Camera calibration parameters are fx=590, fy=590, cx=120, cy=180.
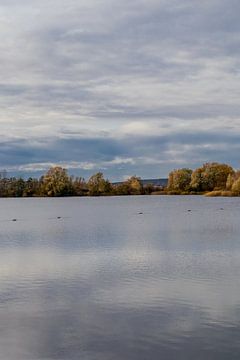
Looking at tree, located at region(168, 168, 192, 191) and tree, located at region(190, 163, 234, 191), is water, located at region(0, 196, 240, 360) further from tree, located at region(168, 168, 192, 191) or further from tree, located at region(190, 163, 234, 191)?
tree, located at region(168, 168, 192, 191)

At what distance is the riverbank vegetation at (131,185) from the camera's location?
11994 centimetres

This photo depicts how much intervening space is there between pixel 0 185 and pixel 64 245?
13270 cm

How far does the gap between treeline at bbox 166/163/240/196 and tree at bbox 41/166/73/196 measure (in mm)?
23400

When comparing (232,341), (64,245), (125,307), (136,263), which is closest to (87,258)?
(136,263)

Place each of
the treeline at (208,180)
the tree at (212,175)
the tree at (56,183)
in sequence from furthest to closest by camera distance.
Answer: the tree at (56,183), the tree at (212,175), the treeline at (208,180)

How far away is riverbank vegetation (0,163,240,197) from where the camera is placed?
393 feet

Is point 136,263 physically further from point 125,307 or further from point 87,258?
point 125,307

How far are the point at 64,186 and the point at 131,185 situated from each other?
2236 centimetres

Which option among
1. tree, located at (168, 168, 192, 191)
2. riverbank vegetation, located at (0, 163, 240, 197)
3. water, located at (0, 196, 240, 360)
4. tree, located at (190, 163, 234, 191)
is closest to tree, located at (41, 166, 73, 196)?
riverbank vegetation, located at (0, 163, 240, 197)

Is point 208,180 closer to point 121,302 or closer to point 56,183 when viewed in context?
point 56,183

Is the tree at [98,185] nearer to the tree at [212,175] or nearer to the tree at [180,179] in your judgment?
the tree at [180,179]

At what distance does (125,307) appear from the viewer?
46.3 ft

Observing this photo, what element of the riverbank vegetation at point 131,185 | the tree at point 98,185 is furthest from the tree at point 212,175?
the tree at point 98,185

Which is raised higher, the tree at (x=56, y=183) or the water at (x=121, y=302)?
the tree at (x=56, y=183)
